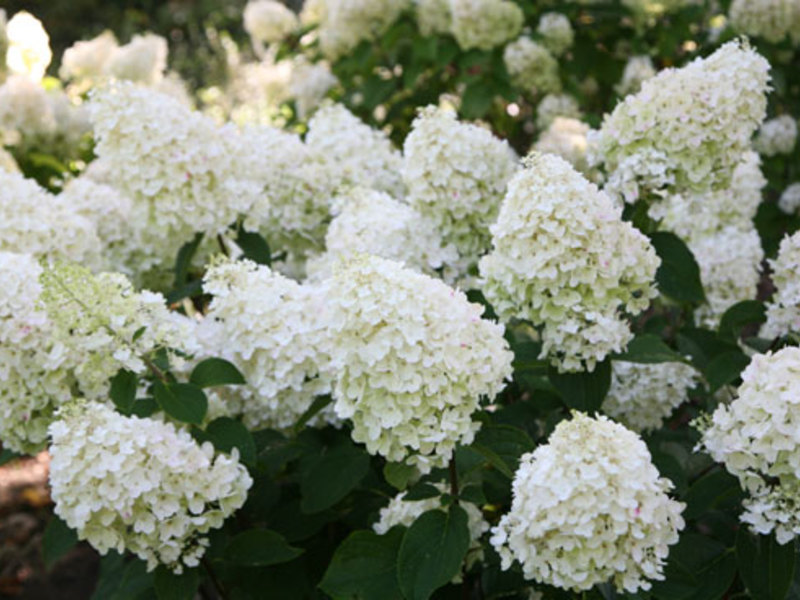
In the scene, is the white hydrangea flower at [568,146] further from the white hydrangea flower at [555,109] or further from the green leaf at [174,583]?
the green leaf at [174,583]

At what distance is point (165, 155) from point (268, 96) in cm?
319

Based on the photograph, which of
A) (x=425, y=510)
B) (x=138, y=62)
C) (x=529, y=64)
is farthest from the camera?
(x=138, y=62)

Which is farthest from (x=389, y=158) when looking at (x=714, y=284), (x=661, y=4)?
(x=661, y=4)

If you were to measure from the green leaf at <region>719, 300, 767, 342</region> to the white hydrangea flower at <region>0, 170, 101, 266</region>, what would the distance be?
1.57 metres

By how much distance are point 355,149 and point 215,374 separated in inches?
43.0

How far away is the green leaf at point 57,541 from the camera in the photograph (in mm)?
2162

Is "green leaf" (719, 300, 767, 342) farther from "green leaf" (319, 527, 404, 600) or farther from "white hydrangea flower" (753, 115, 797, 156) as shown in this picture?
"white hydrangea flower" (753, 115, 797, 156)

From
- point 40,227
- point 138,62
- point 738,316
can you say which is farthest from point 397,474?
point 138,62

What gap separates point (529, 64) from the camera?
3.90m

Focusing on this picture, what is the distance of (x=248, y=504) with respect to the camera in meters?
2.27

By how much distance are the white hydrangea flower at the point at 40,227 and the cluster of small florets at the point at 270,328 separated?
584 mm

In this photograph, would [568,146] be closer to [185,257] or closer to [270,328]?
[185,257]

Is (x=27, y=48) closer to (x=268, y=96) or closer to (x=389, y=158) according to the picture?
(x=389, y=158)

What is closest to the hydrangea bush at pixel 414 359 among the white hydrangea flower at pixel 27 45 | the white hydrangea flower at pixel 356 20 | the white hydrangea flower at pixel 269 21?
the white hydrangea flower at pixel 27 45
